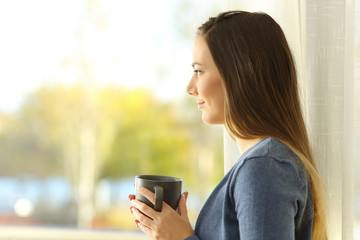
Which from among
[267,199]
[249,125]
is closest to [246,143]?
[249,125]

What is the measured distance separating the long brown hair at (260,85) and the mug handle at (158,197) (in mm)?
181

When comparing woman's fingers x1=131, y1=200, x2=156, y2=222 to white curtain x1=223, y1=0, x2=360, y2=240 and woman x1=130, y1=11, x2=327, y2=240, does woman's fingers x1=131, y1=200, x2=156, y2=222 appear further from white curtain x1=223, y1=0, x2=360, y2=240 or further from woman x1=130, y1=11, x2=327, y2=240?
white curtain x1=223, y1=0, x2=360, y2=240

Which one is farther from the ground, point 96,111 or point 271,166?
point 96,111

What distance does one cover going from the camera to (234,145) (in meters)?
1.07

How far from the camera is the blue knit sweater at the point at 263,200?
67 cm

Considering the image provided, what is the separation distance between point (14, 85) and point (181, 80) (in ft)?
2.75

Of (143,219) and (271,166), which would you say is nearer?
(271,166)

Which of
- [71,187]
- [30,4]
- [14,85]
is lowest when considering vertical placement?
[71,187]

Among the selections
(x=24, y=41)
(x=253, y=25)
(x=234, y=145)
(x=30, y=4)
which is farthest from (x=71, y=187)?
(x=253, y=25)

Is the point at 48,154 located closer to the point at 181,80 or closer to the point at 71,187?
the point at 71,187

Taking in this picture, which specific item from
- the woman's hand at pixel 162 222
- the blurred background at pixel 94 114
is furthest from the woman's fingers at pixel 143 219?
the blurred background at pixel 94 114

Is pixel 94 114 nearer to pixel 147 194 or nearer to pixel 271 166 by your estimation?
pixel 147 194

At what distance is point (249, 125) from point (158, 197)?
221mm

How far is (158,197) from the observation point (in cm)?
80
